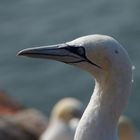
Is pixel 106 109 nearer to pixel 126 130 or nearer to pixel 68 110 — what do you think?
pixel 126 130

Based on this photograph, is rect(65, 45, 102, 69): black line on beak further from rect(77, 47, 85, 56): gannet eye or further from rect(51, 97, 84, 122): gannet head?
rect(51, 97, 84, 122): gannet head

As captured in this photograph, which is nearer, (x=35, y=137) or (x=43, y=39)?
(x=35, y=137)

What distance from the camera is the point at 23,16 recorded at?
15.5 m

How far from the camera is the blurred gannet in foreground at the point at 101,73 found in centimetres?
387

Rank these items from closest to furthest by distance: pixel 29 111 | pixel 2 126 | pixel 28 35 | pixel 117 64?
pixel 117 64 < pixel 2 126 < pixel 29 111 < pixel 28 35

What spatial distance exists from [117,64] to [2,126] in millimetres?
8699

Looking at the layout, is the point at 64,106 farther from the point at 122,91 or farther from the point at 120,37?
the point at 122,91

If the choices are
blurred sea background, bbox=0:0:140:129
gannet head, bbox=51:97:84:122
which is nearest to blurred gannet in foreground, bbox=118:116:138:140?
gannet head, bbox=51:97:84:122

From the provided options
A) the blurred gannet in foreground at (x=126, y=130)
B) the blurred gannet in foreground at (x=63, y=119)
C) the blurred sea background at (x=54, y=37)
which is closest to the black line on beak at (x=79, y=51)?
the blurred gannet in foreground at (x=63, y=119)

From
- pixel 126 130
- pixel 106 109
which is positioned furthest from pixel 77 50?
pixel 126 130

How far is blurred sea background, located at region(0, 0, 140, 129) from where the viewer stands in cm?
1391

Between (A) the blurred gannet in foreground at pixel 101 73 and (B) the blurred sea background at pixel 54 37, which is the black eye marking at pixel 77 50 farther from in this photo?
(B) the blurred sea background at pixel 54 37

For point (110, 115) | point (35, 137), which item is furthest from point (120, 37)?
point (110, 115)

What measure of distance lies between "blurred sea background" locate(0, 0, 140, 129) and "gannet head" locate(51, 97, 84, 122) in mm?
556
